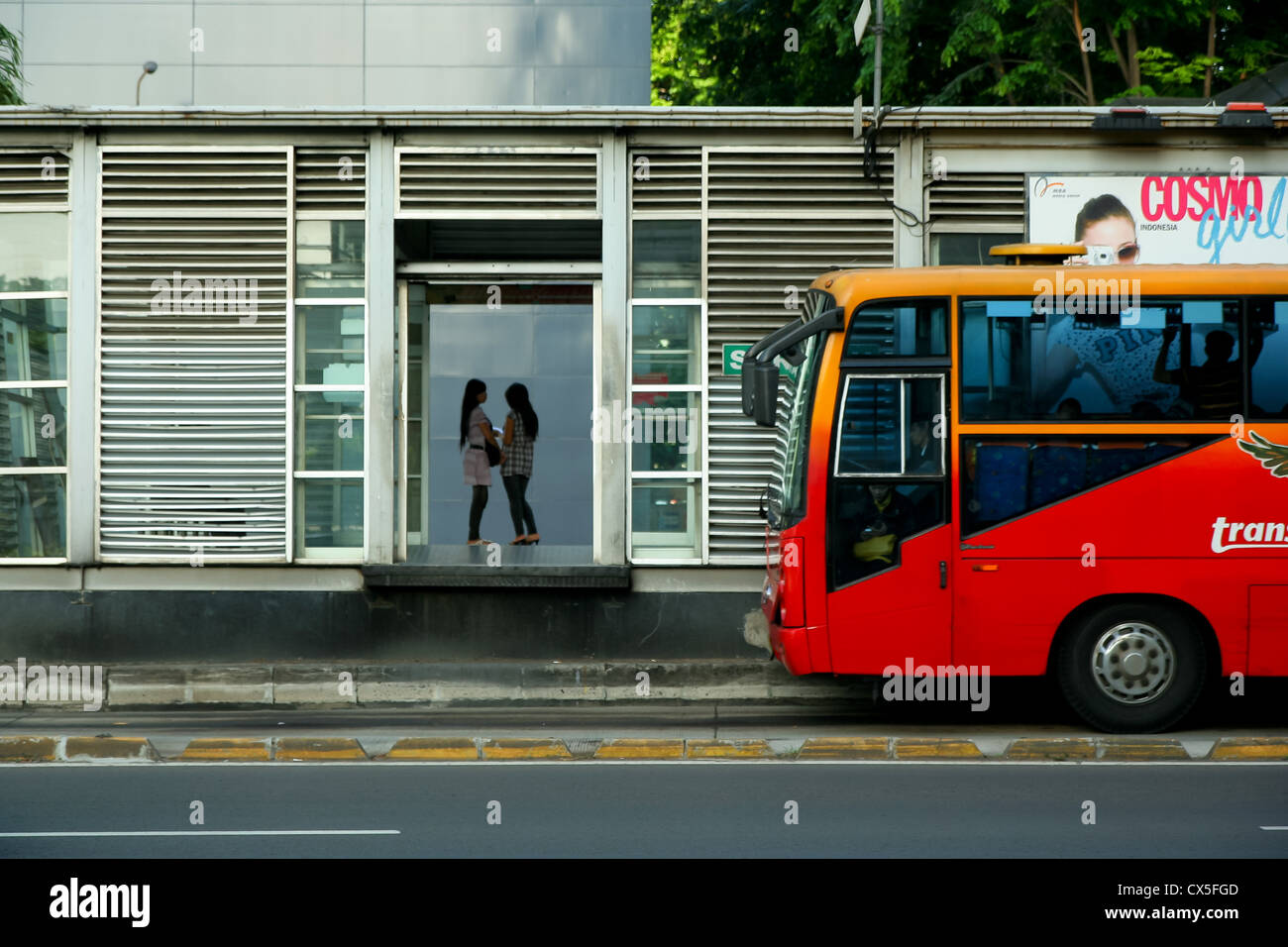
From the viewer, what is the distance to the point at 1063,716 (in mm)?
11422

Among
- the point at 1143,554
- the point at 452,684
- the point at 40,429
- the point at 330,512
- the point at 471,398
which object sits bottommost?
the point at 452,684

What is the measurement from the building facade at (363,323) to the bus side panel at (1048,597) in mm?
3134

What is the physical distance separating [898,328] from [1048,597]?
6.83 feet

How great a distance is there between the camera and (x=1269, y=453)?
10367 millimetres

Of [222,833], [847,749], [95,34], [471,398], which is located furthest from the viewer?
[95,34]

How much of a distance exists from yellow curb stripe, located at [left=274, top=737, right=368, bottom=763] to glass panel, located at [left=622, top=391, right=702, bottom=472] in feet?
14.3

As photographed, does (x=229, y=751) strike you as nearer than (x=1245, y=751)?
No

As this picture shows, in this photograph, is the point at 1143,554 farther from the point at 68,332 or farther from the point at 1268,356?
the point at 68,332

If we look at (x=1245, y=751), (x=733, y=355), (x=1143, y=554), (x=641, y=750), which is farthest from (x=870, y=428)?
(x=1245, y=751)
